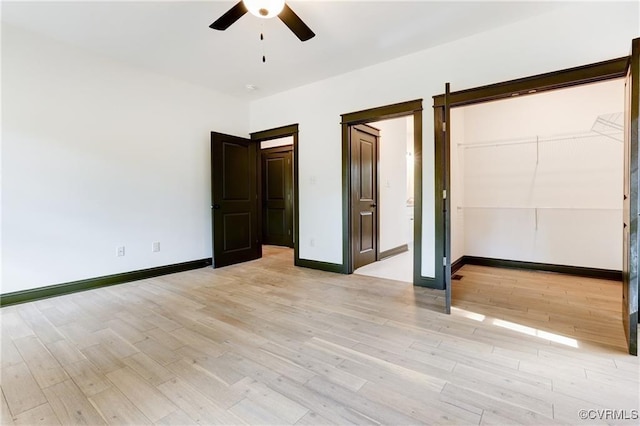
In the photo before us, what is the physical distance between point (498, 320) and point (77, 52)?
513 centimetres

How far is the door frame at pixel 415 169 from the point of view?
3.42 m

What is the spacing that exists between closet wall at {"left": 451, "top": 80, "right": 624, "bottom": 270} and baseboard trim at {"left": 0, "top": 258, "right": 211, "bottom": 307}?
3975mm

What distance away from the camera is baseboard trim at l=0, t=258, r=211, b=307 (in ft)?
9.58

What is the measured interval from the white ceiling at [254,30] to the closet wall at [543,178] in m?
1.68

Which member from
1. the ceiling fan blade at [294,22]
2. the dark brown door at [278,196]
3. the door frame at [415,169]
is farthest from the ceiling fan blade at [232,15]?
the dark brown door at [278,196]

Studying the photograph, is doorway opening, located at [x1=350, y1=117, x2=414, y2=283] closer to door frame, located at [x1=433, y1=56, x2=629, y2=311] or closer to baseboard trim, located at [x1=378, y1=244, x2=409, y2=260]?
baseboard trim, located at [x1=378, y1=244, x2=409, y2=260]

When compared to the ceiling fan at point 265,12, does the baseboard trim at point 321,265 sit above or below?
below

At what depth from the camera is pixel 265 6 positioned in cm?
211

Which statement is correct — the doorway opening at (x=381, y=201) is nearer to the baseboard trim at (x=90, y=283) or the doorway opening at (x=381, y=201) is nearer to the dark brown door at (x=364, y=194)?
the dark brown door at (x=364, y=194)

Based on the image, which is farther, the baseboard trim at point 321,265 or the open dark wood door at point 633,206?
the baseboard trim at point 321,265

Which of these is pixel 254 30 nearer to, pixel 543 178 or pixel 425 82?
pixel 425 82

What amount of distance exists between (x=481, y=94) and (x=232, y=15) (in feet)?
8.10

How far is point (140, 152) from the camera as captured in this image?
12.5 ft

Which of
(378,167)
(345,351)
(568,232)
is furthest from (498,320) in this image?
(378,167)
